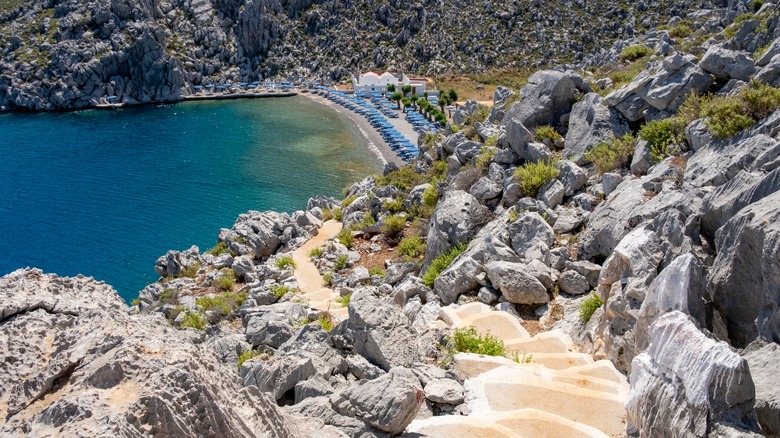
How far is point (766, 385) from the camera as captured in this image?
6719mm

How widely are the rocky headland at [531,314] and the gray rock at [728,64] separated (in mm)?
51

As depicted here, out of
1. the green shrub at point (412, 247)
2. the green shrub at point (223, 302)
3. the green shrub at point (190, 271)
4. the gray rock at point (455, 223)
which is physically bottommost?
the green shrub at point (190, 271)

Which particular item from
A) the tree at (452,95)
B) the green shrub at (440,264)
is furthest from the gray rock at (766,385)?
the tree at (452,95)

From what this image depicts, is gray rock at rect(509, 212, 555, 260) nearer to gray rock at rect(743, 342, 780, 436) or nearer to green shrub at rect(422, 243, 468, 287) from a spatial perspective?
green shrub at rect(422, 243, 468, 287)

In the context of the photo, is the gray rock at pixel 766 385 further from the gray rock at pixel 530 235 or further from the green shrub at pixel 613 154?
the green shrub at pixel 613 154

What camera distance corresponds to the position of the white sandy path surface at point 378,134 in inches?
2403

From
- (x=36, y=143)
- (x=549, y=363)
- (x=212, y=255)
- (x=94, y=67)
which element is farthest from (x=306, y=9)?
(x=549, y=363)

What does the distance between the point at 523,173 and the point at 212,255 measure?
65.0ft

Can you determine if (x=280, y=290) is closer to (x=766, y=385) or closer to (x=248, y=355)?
(x=248, y=355)

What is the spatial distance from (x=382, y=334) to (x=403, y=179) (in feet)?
72.6

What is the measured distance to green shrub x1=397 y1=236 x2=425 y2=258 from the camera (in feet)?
72.4

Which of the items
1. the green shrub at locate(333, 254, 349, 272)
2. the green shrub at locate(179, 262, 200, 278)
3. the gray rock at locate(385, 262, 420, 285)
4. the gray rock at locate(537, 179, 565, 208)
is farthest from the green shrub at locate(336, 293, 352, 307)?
the green shrub at locate(179, 262, 200, 278)

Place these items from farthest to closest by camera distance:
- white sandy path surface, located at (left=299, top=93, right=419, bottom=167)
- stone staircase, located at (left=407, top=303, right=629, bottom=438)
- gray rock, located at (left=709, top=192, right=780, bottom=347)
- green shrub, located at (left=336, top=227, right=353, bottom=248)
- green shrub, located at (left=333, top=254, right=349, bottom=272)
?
white sandy path surface, located at (left=299, top=93, right=419, bottom=167) < green shrub, located at (left=336, top=227, right=353, bottom=248) < green shrub, located at (left=333, top=254, right=349, bottom=272) < stone staircase, located at (left=407, top=303, right=629, bottom=438) < gray rock, located at (left=709, top=192, right=780, bottom=347)

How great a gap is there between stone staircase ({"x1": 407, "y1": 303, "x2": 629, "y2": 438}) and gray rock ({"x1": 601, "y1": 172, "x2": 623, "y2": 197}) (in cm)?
541
